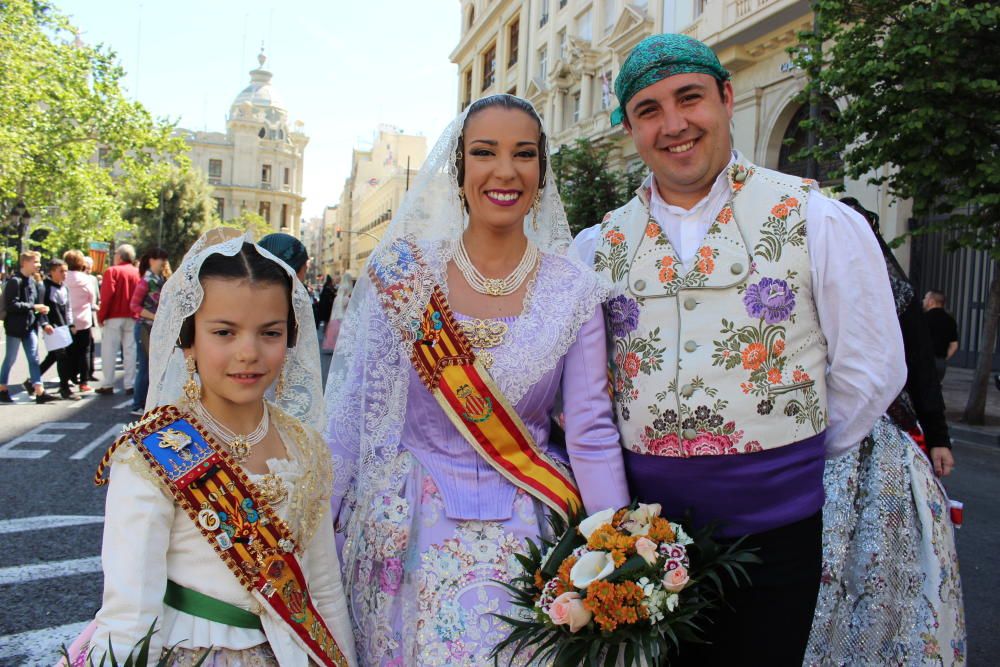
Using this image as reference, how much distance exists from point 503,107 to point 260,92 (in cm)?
9807

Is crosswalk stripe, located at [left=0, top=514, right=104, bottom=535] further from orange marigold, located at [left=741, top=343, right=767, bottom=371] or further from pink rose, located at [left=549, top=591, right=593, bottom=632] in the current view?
orange marigold, located at [left=741, top=343, right=767, bottom=371]

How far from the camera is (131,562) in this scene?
5.14ft

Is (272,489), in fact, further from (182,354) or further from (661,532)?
(661,532)

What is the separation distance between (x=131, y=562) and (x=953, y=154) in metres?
8.70

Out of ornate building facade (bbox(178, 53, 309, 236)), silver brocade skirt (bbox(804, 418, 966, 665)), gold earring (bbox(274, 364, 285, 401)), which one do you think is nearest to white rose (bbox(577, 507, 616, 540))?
gold earring (bbox(274, 364, 285, 401))

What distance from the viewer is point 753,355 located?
5.80 ft

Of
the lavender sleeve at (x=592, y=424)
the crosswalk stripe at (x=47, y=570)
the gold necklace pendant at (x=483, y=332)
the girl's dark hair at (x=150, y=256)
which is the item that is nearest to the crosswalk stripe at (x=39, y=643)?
the crosswalk stripe at (x=47, y=570)

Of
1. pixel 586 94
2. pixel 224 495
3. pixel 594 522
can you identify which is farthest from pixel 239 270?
pixel 586 94

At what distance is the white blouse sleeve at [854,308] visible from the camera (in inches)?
70.9

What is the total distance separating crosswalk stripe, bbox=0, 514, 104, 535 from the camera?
439cm

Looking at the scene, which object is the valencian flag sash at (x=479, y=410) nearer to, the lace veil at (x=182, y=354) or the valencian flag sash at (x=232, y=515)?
the lace veil at (x=182, y=354)

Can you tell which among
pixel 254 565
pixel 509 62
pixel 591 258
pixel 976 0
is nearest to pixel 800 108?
pixel 976 0

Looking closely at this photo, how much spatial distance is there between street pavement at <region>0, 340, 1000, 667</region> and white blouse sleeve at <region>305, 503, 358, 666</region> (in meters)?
1.73

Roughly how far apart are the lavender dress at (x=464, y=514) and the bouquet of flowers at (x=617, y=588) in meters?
0.12
